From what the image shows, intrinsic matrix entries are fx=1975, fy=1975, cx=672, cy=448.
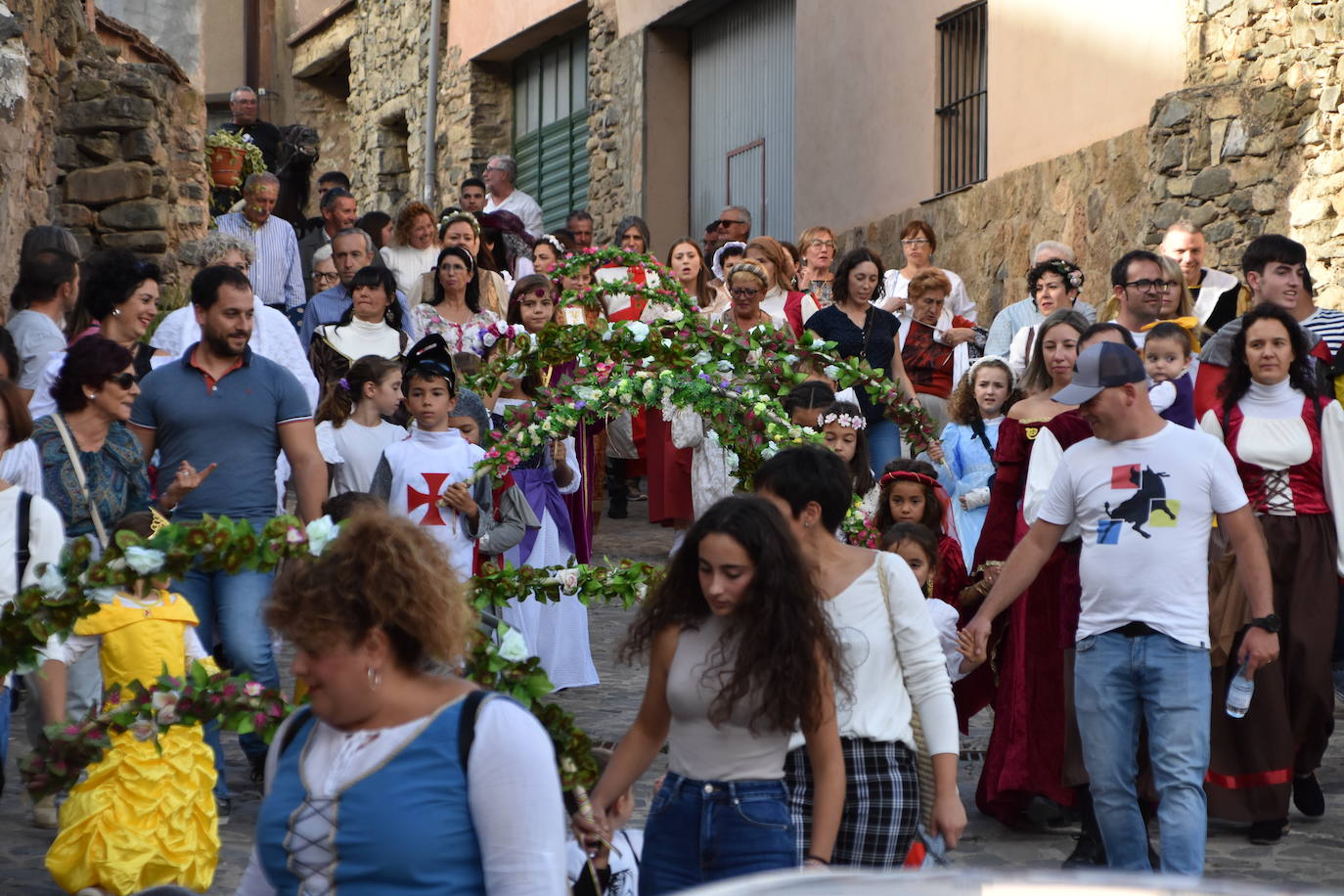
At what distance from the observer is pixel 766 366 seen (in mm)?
9094

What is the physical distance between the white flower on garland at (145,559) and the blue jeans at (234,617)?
2038 millimetres

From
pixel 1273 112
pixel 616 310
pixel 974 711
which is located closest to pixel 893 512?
pixel 974 711

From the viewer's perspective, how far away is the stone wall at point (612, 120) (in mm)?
23984

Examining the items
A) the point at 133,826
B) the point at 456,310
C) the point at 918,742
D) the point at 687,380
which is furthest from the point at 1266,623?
the point at 456,310

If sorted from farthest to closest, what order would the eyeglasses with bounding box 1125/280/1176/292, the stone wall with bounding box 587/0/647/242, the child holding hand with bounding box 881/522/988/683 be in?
the stone wall with bounding box 587/0/647/242, the eyeglasses with bounding box 1125/280/1176/292, the child holding hand with bounding box 881/522/988/683

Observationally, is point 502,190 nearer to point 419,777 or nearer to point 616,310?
point 616,310

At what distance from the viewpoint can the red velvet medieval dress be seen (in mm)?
7398

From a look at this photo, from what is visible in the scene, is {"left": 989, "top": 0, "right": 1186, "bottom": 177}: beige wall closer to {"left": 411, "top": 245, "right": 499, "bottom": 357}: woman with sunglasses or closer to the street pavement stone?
{"left": 411, "top": 245, "right": 499, "bottom": 357}: woman with sunglasses

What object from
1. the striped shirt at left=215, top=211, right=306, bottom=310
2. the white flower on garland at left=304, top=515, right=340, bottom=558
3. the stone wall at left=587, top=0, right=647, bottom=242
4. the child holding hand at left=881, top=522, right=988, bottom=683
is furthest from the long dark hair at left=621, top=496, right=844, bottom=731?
the stone wall at left=587, top=0, right=647, bottom=242

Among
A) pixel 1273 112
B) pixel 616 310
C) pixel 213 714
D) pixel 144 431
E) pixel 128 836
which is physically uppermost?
pixel 1273 112

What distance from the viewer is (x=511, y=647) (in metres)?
4.35

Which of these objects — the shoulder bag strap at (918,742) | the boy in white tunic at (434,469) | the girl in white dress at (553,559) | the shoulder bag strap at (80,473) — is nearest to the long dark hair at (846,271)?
the girl in white dress at (553,559)

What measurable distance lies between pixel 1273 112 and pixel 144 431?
26.7 feet

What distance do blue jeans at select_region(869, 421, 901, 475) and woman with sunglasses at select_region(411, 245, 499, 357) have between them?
245 cm
